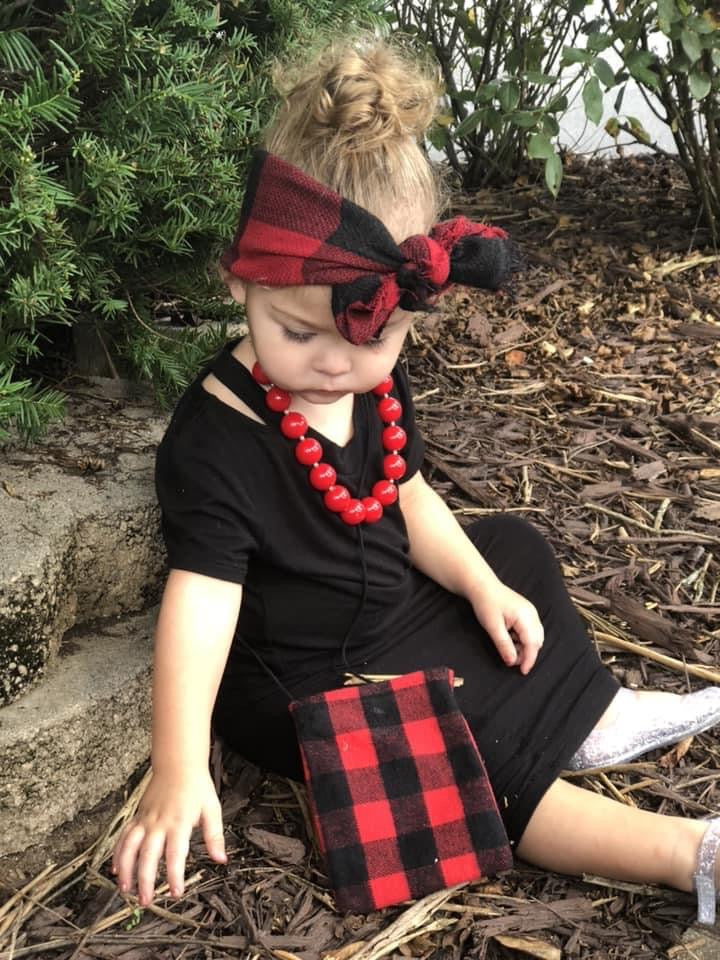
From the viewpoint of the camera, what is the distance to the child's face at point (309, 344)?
178 centimetres

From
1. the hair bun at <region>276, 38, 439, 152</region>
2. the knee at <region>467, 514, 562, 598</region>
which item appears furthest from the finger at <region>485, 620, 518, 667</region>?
the hair bun at <region>276, 38, 439, 152</region>

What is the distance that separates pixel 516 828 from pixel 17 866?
2.85 feet

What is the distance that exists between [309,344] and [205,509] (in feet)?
1.10

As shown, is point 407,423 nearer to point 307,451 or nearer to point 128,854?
point 307,451

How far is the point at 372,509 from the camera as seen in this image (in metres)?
2.14

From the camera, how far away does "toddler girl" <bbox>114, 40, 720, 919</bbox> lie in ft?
5.75

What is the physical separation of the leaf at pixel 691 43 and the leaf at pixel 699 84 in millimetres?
118

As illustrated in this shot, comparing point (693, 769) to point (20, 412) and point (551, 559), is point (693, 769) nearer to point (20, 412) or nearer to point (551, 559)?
point (551, 559)

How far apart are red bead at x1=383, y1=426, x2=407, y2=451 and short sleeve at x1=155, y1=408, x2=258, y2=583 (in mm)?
358

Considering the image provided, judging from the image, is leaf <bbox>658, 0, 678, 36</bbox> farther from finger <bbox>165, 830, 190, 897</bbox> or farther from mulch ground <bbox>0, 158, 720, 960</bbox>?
finger <bbox>165, 830, 190, 897</bbox>

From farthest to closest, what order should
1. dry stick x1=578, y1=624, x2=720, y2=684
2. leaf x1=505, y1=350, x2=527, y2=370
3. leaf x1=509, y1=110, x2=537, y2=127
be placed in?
leaf x1=505, y1=350, x2=527, y2=370 < leaf x1=509, y1=110, x2=537, y2=127 < dry stick x1=578, y1=624, x2=720, y2=684

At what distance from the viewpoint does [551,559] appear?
2473 millimetres

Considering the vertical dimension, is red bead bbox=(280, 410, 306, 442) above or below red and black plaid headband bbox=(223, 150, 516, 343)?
below

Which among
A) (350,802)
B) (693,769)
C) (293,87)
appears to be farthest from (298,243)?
(693,769)
